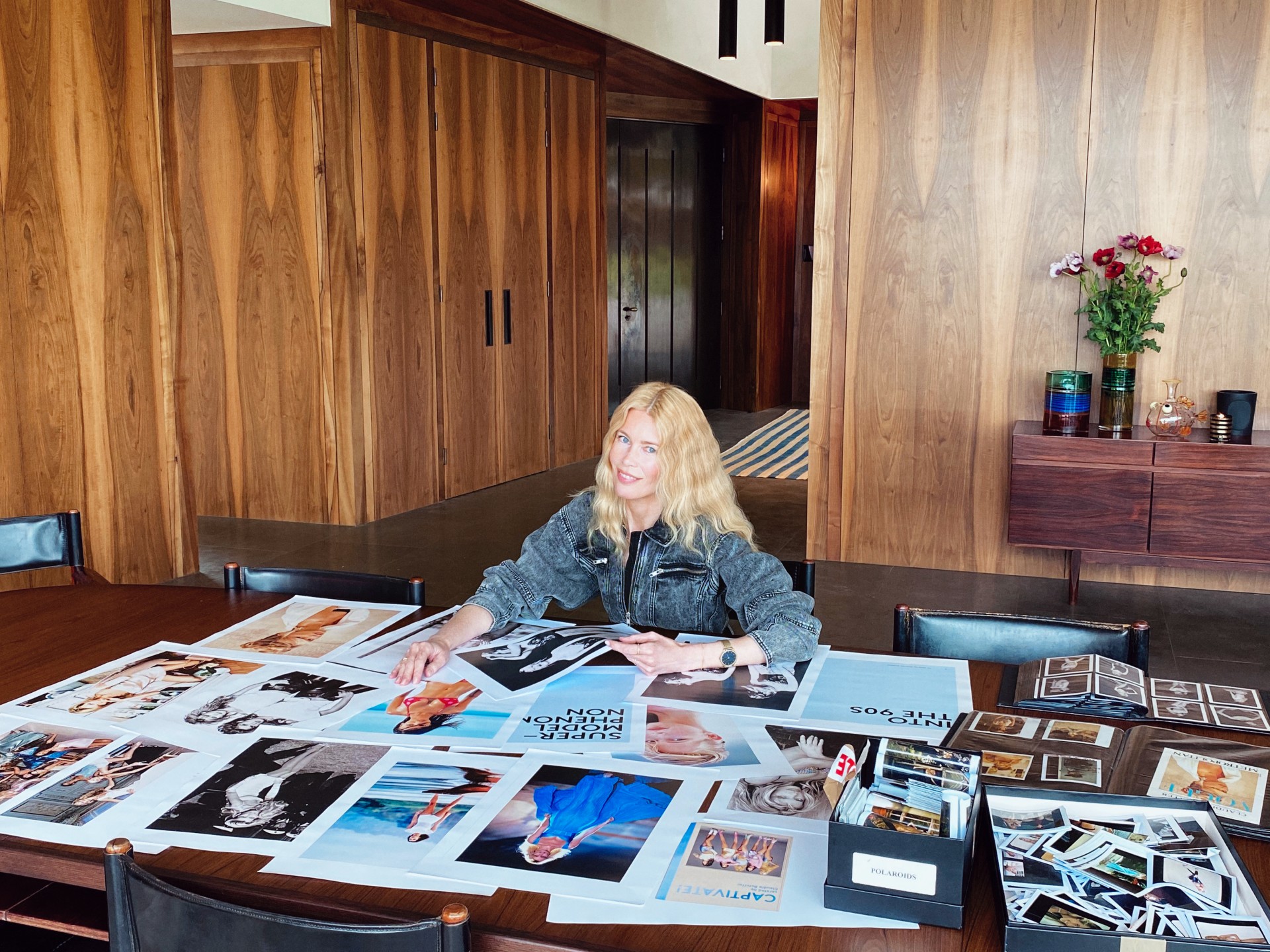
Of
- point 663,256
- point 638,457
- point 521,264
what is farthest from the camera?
point 663,256

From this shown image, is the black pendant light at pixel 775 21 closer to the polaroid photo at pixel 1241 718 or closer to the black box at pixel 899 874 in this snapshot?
the polaroid photo at pixel 1241 718

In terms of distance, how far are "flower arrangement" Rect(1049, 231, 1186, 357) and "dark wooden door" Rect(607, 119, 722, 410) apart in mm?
6850

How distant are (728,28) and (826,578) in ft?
14.9

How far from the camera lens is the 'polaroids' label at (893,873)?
1.37m

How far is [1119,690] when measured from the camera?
2035 millimetres

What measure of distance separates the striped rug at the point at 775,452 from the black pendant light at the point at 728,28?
2697mm

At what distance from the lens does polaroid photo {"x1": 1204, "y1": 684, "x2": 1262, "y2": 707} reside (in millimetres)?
2039

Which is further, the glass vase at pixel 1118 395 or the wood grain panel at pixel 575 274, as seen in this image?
the wood grain panel at pixel 575 274

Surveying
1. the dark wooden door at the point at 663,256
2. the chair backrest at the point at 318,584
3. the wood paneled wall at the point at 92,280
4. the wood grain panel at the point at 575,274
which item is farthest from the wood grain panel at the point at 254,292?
the dark wooden door at the point at 663,256

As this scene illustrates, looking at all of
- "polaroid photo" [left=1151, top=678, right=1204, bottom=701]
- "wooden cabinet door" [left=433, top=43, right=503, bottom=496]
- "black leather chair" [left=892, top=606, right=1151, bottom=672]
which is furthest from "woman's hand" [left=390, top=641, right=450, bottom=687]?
"wooden cabinet door" [left=433, top=43, right=503, bottom=496]

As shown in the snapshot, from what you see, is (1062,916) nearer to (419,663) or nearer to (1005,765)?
(1005,765)

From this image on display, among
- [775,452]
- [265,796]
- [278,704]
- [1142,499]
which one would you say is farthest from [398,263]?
[265,796]

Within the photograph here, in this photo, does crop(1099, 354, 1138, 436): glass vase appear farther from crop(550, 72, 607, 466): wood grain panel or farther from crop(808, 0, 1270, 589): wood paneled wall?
crop(550, 72, 607, 466): wood grain panel

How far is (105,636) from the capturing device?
248 cm
